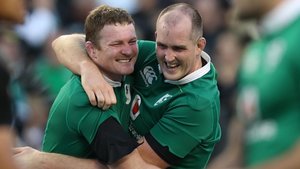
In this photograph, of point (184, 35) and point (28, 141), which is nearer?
point (184, 35)

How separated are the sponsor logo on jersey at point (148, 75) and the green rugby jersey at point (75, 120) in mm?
179

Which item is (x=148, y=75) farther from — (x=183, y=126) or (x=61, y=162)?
(x=61, y=162)

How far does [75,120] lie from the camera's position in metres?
6.05

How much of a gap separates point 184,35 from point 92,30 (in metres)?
0.59

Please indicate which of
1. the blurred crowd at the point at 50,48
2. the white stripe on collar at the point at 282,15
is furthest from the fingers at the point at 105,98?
the blurred crowd at the point at 50,48

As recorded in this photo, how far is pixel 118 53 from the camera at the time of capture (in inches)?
242

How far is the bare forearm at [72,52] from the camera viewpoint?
250 inches

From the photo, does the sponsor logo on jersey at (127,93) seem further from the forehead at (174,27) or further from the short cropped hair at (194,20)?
the short cropped hair at (194,20)

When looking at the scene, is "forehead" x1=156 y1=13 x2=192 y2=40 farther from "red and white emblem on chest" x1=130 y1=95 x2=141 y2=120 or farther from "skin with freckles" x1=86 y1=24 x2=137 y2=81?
"red and white emblem on chest" x1=130 y1=95 x2=141 y2=120

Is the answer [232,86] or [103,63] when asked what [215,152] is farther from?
[103,63]

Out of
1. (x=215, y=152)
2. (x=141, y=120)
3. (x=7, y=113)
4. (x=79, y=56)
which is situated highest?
(x=7, y=113)

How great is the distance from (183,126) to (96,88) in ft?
1.95

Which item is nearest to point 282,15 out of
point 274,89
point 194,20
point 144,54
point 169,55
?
point 274,89

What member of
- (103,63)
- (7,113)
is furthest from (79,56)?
(7,113)
